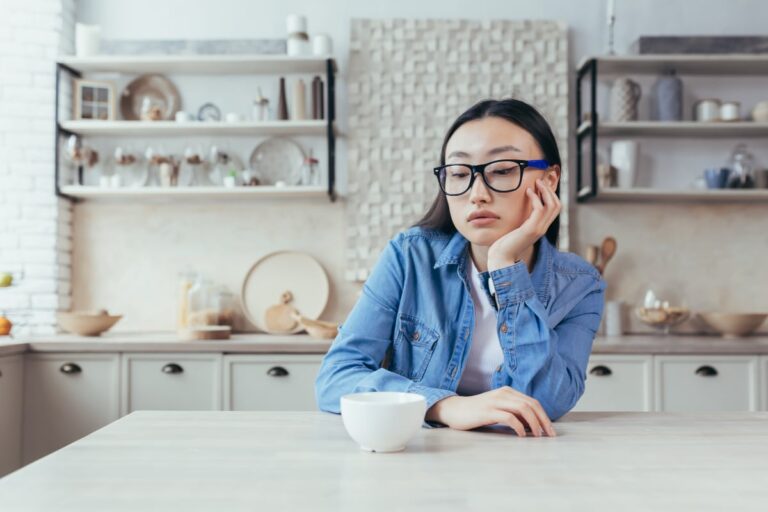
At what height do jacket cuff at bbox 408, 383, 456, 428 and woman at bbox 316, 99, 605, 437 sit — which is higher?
woman at bbox 316, 99, 605, 437

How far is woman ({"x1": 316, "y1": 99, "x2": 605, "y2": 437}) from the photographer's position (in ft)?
4.40

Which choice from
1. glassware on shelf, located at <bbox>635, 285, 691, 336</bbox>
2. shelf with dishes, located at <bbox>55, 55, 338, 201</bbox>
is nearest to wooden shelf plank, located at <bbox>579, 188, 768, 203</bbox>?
glassware on shelf, located at <bbox>635, 285, 691, 336</bbox>

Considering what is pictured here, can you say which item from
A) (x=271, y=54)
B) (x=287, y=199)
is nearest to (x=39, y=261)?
(x=287, y=199)

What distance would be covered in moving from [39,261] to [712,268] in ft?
11.0

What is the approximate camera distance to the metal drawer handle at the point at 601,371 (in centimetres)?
288

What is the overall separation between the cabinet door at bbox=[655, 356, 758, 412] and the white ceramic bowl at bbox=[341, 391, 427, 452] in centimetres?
220

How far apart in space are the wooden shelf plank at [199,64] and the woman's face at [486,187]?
204 centimetres

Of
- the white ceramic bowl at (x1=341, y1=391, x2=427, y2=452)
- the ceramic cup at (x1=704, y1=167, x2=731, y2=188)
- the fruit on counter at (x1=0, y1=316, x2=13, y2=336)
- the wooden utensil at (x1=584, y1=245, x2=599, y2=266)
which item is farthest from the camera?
the wooden utensil at (x1=584, y1=245, x2=599, y2=266)

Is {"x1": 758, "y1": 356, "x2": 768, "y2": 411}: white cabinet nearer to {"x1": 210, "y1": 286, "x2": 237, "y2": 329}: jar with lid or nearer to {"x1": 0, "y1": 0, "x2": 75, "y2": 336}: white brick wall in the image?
{"x1": 210, "y1": 286, "x2": 237, "y2": 329}: jar with lid

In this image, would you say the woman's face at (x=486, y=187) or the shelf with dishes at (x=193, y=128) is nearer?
the woman's face at (x=486, y=187)

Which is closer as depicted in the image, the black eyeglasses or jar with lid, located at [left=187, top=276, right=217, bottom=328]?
the black eyeglasses

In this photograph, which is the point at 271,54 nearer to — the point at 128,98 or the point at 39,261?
the point at 128,98

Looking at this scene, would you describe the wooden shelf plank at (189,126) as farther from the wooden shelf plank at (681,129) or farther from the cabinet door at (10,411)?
the wooden shelf plank at (681,129)

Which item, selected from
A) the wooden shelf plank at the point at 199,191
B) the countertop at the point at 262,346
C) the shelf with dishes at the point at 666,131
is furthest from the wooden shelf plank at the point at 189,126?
the shelf with dishes at the point at 666,131
